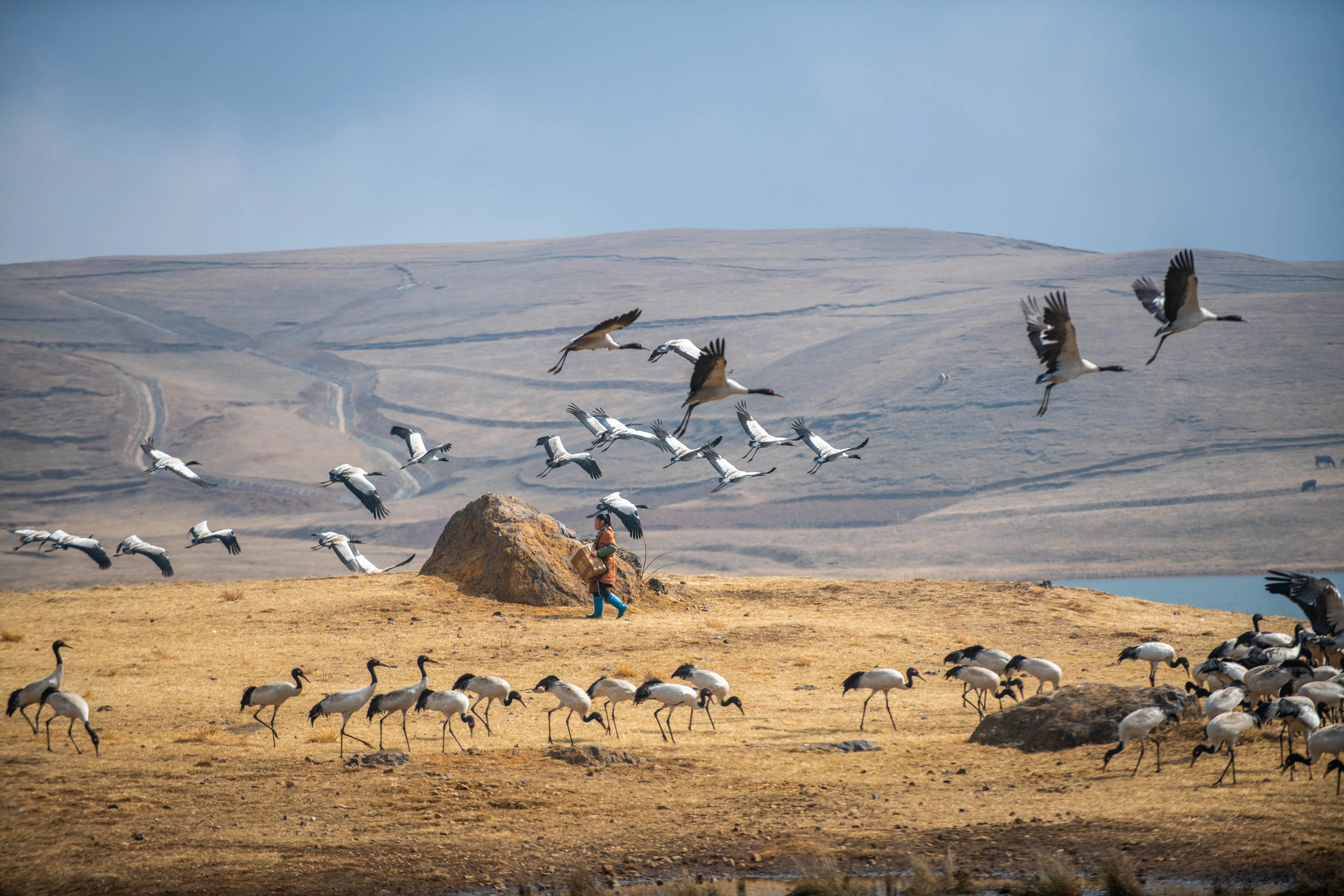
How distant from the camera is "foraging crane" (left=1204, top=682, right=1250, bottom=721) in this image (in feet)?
38.5

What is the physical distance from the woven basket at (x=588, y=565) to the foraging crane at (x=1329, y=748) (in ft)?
44.2

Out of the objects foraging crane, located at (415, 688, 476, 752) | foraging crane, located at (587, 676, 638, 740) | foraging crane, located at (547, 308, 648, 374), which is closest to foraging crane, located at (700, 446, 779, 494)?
foraging crane, located at (547, 308, 648, 374)

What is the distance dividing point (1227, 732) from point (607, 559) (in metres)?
13.4

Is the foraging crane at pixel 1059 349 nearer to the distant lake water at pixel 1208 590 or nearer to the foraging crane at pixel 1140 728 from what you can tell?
the foraging crane at pixel 1140 728

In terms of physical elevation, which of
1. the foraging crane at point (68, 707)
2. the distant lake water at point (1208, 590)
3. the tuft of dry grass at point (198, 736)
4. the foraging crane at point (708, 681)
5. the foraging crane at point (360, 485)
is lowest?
the distant lake water at point (1208, 590)

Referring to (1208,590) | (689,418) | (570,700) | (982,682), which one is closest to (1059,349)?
(982,682)

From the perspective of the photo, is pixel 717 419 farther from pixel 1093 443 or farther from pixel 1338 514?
pixel 1338 514

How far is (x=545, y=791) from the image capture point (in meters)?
11.6

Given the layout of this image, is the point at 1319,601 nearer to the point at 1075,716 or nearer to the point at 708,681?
the point at 1075,716

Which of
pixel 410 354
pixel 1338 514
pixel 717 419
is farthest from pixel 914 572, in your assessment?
pixel 410 354

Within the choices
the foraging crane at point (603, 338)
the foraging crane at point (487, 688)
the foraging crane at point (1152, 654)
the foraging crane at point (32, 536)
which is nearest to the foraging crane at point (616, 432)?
the foraging crane at point (603, 338)

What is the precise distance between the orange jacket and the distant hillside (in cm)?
6352

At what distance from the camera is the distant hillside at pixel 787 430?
8906cm

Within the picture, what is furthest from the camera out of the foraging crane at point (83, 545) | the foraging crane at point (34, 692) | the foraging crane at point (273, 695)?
the foraging crane at point (83, 545)
